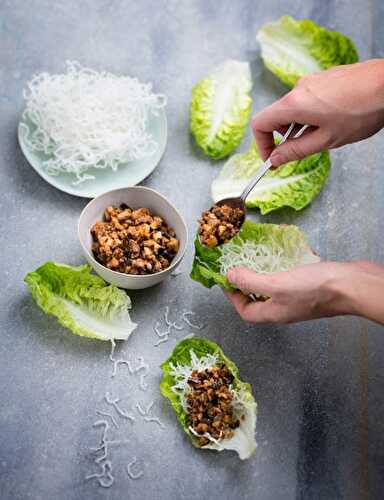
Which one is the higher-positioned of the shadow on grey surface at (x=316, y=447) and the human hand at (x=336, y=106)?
the human hand at (x=336, y=106)

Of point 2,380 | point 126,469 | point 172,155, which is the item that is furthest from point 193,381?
point 172,155

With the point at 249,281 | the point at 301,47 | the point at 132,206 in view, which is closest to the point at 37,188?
the point at 132,206

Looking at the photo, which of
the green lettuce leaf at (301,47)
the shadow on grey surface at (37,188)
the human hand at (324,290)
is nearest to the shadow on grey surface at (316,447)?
the human hand at (324,290)

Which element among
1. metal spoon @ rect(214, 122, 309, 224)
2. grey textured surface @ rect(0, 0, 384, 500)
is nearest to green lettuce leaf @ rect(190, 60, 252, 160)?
grey textured surface @ rect(0, 0, 384, 500)

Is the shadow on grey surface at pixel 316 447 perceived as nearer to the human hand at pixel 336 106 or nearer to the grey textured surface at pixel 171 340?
the grey textured surface at pixel 171 340

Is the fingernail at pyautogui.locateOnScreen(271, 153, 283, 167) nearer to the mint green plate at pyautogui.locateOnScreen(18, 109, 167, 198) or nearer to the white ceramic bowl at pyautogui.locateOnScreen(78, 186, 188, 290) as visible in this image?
the white ceramic bowl at pyautogui.locateOnScreen(78, 186, 188, 290)

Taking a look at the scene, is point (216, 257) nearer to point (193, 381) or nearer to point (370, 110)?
point (193, 381)
